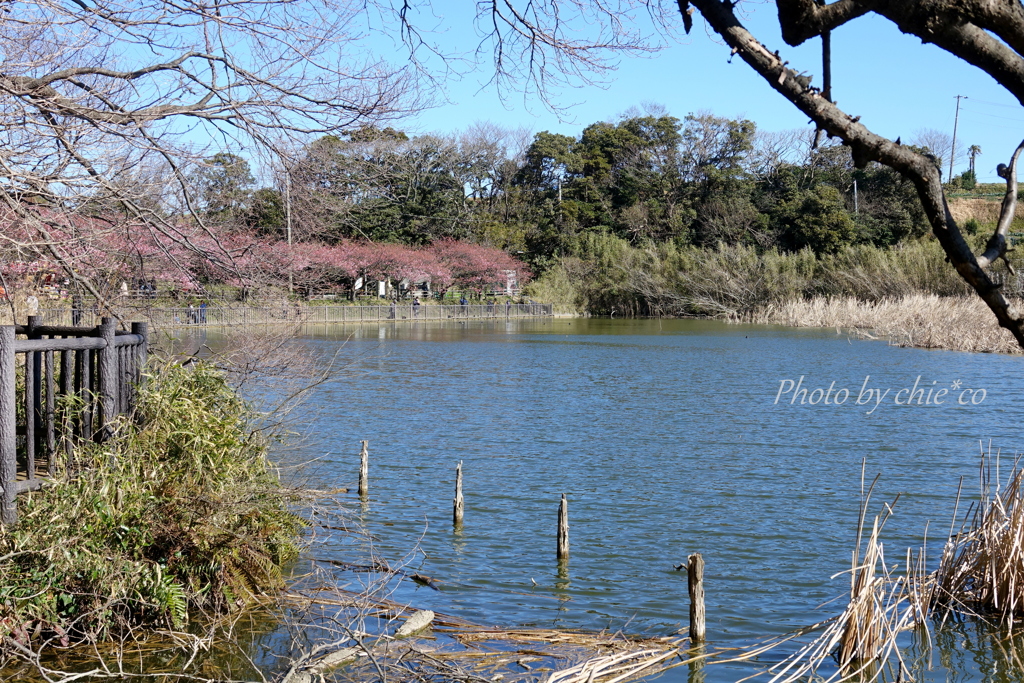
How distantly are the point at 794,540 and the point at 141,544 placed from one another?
6998 millimetres

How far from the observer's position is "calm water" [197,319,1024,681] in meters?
8.52

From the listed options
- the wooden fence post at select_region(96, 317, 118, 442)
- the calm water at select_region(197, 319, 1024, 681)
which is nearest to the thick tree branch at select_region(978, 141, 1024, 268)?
the calm water at select_region(197, 319, 1024, 681)

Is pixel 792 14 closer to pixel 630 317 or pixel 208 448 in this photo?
pixel 208 448

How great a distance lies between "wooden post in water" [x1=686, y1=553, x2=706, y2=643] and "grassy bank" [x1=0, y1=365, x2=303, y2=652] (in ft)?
9.60

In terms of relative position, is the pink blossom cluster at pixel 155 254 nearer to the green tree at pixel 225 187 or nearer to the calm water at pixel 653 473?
the green tree at pixel 225 187

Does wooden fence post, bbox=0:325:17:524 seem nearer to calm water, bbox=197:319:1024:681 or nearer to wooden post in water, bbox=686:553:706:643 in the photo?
calm water, bbox=197:319:1024:681

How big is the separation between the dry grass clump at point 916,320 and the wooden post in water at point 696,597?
24.6 m

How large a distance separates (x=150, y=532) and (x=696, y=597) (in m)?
3.70

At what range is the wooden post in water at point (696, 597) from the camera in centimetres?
652

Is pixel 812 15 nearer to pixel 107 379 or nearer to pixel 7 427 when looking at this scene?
pixel 7 427

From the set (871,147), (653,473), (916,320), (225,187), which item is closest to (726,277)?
(916,320)

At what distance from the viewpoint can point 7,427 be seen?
18.6ft

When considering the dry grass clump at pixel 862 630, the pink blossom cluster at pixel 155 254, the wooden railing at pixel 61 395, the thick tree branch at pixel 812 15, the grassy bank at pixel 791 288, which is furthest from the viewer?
the grassy bank at pixel 791 288

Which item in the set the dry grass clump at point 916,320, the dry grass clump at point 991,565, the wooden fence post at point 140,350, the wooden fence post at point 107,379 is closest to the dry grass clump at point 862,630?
the dry grass clump at point 991,565
